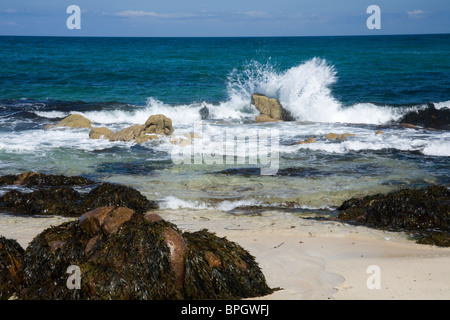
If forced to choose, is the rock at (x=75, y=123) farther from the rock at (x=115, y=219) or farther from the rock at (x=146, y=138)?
the rock at (x=115, y=219)

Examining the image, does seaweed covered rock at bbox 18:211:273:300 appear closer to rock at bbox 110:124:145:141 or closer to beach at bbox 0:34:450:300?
beach at bbox 0:34:450:300

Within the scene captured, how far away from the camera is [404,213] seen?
7.17 meters

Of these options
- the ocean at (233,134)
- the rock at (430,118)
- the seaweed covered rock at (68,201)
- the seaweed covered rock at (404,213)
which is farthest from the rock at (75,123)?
the rock at (430,118)

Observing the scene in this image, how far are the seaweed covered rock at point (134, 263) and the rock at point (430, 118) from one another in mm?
15537

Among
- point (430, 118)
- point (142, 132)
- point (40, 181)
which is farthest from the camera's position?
point (430, 118)

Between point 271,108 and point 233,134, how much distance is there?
429 centimetres

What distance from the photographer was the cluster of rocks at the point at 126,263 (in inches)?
166

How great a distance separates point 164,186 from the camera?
31.7 ft

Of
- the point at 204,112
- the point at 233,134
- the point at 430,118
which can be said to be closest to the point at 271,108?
the point at 204,112

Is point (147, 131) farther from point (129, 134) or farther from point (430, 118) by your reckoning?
point (430, 118)

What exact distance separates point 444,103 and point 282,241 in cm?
1795

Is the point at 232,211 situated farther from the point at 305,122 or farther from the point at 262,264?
the point at 305,122
